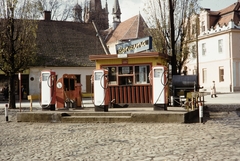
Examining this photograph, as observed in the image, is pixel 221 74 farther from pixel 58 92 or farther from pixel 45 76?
pixel 45 76

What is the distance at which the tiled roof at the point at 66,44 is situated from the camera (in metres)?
37.3

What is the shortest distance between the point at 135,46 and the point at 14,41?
8.87m

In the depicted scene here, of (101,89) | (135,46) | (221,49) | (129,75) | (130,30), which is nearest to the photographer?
(101,89)

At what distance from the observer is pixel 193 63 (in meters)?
50.4

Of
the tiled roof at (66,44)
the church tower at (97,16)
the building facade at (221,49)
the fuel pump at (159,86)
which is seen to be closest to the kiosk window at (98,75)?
the fuel pump at (159,86)

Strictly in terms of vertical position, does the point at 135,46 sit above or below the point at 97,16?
below

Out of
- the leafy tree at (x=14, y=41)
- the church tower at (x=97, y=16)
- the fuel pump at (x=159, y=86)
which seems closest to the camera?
the fuel pump at (x=159, y=86)

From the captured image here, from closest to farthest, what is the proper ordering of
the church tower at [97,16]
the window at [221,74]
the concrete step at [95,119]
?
1. the concrete step at [95,119]
2. the window at [221,74]
3. the church tower at [97,16]

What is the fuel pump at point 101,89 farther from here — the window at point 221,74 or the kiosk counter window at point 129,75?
the window at point 221,74

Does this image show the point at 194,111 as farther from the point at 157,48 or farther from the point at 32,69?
the point at 32,69

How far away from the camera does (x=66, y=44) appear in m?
39.8

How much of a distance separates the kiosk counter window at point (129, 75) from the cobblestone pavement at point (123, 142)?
15.0ft

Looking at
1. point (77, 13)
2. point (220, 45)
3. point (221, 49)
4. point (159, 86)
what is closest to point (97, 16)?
point (77, 13)

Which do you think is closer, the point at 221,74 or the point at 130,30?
the point at 221,74
